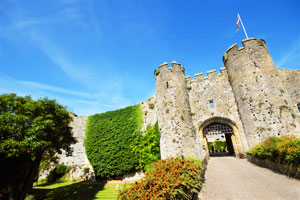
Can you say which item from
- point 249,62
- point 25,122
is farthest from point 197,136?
point 25,122

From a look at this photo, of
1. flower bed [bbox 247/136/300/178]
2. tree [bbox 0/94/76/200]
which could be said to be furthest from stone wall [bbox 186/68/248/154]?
tree [bbox 0/94/76/200]

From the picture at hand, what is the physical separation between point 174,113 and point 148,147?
4637 mm

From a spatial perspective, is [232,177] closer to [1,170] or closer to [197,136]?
[197,136]

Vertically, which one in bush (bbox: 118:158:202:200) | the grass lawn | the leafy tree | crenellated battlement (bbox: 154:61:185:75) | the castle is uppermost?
crenellated battlement (bbox: 154:61:185:75)

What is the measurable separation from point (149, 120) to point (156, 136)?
92.3 inches

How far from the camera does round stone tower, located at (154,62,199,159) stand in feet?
43.6

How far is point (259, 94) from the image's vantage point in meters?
12.9

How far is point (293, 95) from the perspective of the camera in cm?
1396

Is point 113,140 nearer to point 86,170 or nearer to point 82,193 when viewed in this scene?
point 86,170

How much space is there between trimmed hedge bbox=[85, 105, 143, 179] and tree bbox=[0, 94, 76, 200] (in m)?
6.59

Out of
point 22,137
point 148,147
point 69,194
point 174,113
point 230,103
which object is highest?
point 230,103

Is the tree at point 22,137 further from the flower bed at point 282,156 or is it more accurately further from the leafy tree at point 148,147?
the flower bed at point 282,156

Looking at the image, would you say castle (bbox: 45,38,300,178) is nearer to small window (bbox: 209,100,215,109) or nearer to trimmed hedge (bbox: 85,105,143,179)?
small window (bbox: 209,100,215,109)

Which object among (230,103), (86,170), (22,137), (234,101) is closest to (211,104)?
(230,103)
